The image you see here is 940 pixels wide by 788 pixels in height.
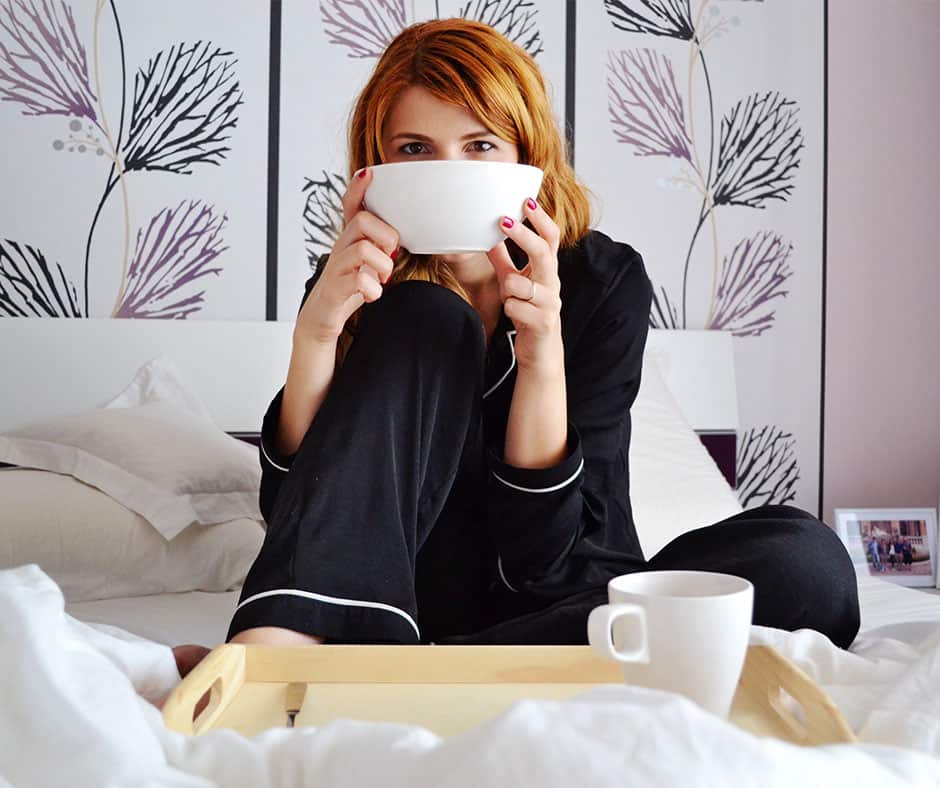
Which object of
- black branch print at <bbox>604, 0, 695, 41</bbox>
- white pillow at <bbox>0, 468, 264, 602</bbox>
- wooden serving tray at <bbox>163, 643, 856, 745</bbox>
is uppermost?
black branch print at <bbox>604, 0, 695, 41</bbox>

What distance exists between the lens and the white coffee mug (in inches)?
26.4

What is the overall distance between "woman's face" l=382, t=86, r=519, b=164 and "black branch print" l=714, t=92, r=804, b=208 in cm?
160

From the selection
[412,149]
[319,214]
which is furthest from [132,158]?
[412,149]

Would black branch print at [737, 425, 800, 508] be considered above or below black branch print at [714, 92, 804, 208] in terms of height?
below

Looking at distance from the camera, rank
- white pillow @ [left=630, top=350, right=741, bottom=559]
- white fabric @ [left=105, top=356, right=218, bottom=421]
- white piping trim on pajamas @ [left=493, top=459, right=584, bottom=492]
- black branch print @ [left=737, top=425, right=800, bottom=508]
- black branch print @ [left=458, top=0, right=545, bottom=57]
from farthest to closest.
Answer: black branch print @ [left=737, top=425, right=800, bottom=508], black branch print @ [left=458, top=0, right=545, bottom=57], white fabric @ [left=105, top=356, right=218, bottom=421], white pillow @ [left=630, top=350, right=741, bottom=559], white piping trim on pajamas @ [left=493, top=459, right=584, bottom=492]

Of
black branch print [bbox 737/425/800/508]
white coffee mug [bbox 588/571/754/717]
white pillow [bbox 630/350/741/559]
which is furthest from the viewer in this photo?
black branch print [bbox 737/425/800/508]

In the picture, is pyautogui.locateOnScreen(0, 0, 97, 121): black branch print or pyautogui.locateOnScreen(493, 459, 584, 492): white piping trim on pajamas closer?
pyautogui.locateOnScreen(493, 459, 584, 492): white piping trim on pajamas

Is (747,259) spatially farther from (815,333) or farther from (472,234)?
(472,234)

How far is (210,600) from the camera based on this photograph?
1.64 m

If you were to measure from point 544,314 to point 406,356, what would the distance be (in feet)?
0.53

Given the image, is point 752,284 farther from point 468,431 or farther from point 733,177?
point 468,431

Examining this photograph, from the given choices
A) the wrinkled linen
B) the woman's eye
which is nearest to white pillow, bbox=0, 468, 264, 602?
the woman's eye

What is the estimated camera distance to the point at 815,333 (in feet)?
9.54

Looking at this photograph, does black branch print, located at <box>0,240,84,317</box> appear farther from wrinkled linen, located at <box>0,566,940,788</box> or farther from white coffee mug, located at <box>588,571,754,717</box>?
white coffee mug, located at <box>588,571,754,717</box>
